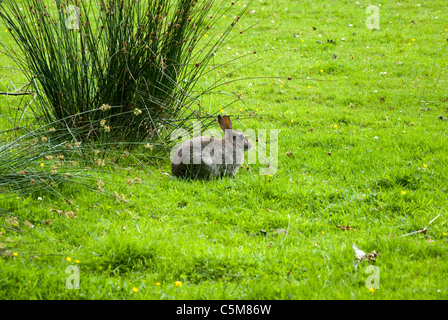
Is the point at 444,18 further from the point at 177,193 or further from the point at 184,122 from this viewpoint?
the point at 177,193

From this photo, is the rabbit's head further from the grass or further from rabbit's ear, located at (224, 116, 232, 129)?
the grass

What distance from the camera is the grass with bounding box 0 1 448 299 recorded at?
3010mm

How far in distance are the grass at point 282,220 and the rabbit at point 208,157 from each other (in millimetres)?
131

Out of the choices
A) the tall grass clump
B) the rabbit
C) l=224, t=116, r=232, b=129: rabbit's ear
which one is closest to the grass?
the rabbit

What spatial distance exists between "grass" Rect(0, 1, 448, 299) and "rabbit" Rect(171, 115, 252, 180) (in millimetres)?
131

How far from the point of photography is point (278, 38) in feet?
33.5

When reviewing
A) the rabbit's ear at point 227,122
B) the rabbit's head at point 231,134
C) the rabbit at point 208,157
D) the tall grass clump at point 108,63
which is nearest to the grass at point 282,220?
the rabbit at point 208,157

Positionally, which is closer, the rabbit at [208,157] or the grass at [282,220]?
the grass at [282,220]

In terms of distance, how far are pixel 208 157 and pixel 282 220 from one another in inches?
41.7

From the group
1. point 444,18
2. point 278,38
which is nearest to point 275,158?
point 278,38

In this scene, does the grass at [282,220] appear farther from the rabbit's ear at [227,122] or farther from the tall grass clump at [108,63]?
the tall grass clump at [108,63]

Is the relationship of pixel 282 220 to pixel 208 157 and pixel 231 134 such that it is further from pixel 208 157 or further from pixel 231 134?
pixel 231 134

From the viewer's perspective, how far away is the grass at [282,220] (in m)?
3.01
